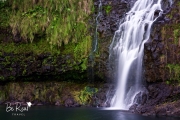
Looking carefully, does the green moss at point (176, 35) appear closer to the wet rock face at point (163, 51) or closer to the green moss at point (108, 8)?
the wet rock face at point (163, 51)

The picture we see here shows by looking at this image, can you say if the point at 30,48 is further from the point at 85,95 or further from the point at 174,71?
the point at 174,71

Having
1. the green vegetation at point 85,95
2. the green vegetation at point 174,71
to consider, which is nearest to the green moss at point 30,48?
the green vegetation at point 85,95

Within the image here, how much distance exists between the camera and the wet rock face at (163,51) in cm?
1359

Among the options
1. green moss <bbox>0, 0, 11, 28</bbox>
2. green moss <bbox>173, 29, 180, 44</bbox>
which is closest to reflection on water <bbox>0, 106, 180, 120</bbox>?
green moss <bbox>173, 29, 180, 44</bbox>

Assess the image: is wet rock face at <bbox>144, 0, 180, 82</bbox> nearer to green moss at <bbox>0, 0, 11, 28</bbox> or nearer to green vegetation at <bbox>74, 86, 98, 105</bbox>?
green vegetation at <bbox>74, 86, 98, 105</bbox>

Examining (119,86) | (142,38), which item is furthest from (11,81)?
(142,38)

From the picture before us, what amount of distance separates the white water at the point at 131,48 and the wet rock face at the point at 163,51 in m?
0.32

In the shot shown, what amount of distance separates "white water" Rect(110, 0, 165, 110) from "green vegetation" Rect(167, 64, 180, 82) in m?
1.30

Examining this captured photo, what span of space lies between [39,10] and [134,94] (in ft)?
20.9

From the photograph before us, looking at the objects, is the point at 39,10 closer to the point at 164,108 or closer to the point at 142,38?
the point at 142,38

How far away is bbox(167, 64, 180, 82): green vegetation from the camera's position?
13.5 m

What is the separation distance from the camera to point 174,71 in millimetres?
13562

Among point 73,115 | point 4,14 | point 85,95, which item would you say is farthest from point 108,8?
point 73,115

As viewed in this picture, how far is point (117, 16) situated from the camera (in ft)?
50.8
